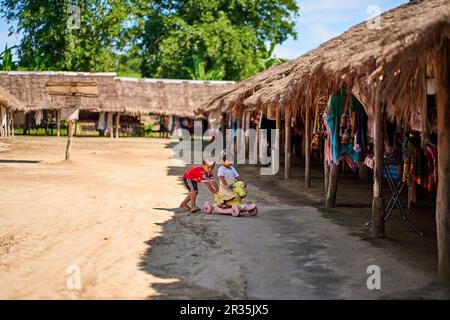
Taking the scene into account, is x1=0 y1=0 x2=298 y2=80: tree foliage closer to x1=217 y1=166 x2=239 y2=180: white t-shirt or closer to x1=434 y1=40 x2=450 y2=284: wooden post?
x1=217 y1=166 x2=239 y2=180: white t-shirt

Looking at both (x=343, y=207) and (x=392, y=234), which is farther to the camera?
(x=343, y=207)

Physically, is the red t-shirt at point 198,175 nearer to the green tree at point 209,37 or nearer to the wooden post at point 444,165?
the wooden post at point 444,165

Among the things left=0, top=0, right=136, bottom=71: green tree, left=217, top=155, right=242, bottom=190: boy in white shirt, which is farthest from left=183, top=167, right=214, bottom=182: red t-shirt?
left=0, top=0, right=136, bottom=71: green tree

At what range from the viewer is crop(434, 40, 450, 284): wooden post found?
5.53m

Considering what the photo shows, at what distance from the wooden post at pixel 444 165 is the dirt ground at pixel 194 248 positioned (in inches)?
10.0

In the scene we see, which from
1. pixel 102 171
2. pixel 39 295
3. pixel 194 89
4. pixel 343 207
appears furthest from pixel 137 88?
pixel 39 295

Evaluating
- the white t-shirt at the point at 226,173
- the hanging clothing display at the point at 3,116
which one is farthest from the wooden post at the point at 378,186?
the hanging clothing display at the point at 3,116

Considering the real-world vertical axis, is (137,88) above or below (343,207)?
above

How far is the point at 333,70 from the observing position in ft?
20.7

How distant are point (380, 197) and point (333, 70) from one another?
77.7 inches

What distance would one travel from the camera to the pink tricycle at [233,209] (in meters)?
9.09

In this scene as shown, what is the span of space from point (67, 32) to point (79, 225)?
3173cm

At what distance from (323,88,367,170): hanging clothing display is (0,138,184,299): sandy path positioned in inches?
107
